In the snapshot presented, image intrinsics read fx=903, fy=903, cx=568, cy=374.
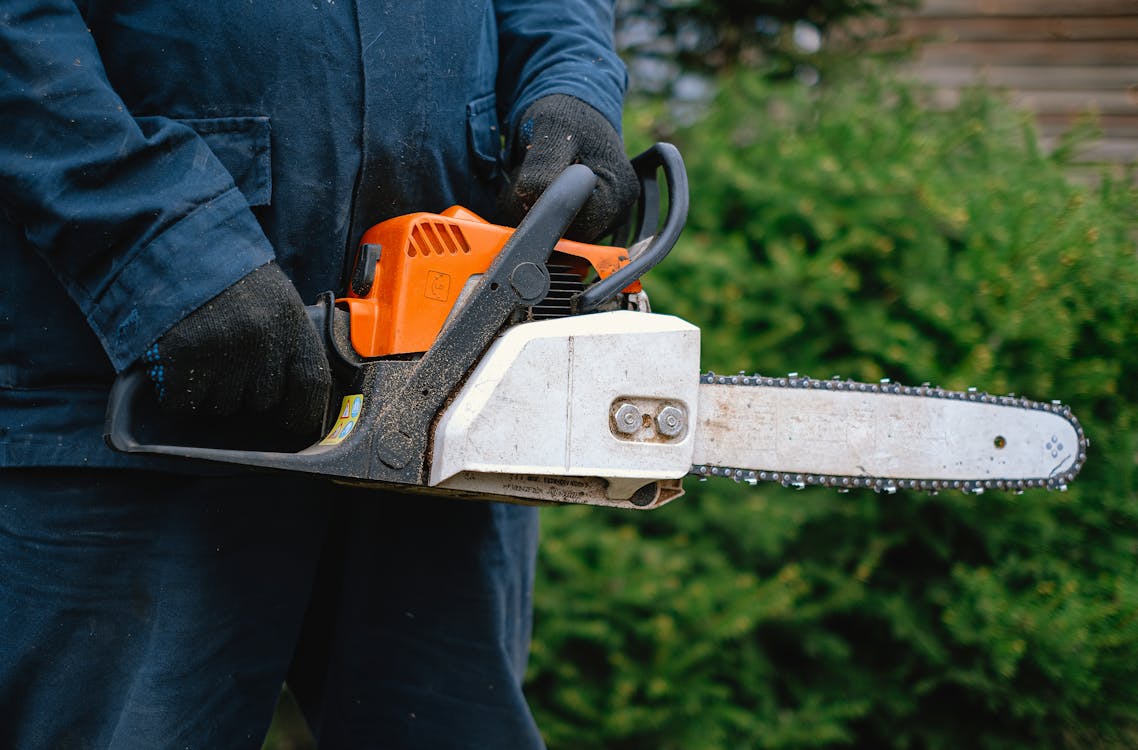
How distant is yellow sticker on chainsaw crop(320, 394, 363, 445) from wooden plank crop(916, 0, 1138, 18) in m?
4.18

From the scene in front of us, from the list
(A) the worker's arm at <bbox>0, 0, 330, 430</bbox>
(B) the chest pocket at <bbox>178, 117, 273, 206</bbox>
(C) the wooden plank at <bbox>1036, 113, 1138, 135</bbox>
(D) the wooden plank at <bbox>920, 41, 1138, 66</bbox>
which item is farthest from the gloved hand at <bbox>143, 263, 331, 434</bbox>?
(C) the wooden plank at <bbox>1036, 113, 1138, 135</bbox>

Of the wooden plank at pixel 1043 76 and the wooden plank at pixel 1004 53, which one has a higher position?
the wooden plank at pixel 1004 53

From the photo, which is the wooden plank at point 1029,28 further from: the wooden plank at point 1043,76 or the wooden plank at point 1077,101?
the wooden plank at point 1077,101

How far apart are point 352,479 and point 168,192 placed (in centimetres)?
37

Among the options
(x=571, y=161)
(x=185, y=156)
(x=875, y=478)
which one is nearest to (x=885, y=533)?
(x=875, y=478)

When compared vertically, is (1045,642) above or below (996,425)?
below

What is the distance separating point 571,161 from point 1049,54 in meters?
4.15

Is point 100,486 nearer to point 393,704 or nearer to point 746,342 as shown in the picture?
point 393,704

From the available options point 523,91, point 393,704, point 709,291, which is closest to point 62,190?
point 523,91

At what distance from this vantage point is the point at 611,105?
1.33 m

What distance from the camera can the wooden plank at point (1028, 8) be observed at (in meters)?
4.34

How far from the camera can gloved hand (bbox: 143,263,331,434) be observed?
967 millimetres

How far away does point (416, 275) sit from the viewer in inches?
42.0

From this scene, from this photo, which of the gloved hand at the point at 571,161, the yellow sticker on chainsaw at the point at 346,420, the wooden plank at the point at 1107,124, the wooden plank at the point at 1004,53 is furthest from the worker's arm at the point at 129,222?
the wooden plank at the point at 1107,124
